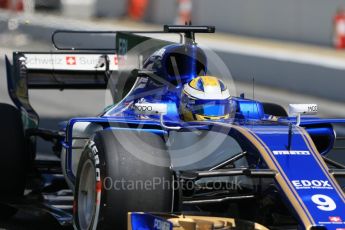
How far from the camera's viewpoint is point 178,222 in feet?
18.4

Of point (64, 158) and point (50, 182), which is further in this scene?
point (50, 182)

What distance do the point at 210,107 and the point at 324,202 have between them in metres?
1.49

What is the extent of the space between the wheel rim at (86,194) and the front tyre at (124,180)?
23 cm

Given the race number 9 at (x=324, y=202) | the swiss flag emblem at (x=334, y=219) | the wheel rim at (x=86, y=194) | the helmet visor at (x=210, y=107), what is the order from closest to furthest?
the swiss flag emblem at (x=334, y=219) → the race number 9 at (x=324, y=202) → the wheel rim at (x=86, y=194) → the helmet visor at (x=210, y=107)

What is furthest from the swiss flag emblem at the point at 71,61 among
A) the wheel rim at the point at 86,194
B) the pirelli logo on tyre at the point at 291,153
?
the pirelli logo on tyre at the point at 291,153

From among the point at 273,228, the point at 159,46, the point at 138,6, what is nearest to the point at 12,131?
the point at 159,46

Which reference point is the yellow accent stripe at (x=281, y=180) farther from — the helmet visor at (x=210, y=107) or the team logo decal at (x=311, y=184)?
the helmet visor at (x=210, y=107)

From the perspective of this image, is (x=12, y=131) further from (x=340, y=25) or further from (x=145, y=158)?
(x=340, y=25)

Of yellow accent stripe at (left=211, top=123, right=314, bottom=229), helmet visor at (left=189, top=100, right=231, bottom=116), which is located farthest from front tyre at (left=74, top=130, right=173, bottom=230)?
helmet visor at (left=189, top=100, right=231, bottom=116)

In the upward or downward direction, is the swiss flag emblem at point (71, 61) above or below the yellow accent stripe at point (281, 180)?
above

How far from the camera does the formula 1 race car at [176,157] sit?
228 inches

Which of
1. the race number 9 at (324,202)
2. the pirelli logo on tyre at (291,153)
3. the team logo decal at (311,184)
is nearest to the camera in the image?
the race number 9 at (324,202)

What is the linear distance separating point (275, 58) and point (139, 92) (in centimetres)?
982

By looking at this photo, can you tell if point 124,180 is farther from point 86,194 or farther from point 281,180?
point 281,180
